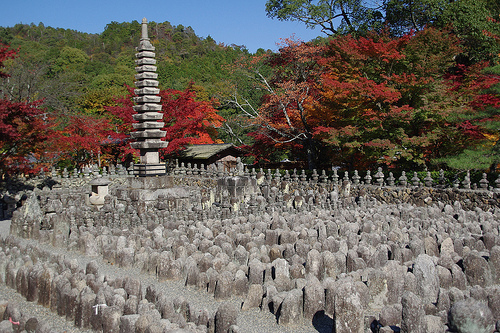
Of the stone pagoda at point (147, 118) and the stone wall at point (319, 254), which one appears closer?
the stone wall at point (319, 254)

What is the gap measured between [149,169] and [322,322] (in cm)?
1024

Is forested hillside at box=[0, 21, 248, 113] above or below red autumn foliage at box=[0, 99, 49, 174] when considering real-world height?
above

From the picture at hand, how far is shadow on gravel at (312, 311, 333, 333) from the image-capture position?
503 centimetres

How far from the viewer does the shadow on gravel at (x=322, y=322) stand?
5.03 m

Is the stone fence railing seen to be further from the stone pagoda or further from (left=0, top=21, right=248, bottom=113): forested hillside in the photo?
(left=0, top=21, right=248, bottom=113): forested hillside

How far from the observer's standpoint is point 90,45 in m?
78.9

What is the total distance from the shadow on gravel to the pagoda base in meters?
10.1

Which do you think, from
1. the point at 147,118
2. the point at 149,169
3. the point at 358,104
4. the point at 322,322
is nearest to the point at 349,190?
the point at 358,104

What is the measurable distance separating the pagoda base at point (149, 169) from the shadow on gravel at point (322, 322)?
10.1 meters

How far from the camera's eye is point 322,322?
5188 mm

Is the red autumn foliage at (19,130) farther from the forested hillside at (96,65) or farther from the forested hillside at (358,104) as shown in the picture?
the forested hillside at (96,65)

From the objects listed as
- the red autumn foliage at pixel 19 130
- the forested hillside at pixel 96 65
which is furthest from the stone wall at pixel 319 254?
the forested hillside at pixel 96 65

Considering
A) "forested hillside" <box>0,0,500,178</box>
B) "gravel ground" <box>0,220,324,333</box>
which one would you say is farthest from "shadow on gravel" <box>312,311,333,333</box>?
"forested hillside" <box>0,0,500,178</box>

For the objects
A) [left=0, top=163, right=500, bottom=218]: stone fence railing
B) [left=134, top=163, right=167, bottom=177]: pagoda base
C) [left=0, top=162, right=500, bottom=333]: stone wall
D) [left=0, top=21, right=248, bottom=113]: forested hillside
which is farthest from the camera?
[left=0, top=21, right=248, bottom=113]: forested hillside
